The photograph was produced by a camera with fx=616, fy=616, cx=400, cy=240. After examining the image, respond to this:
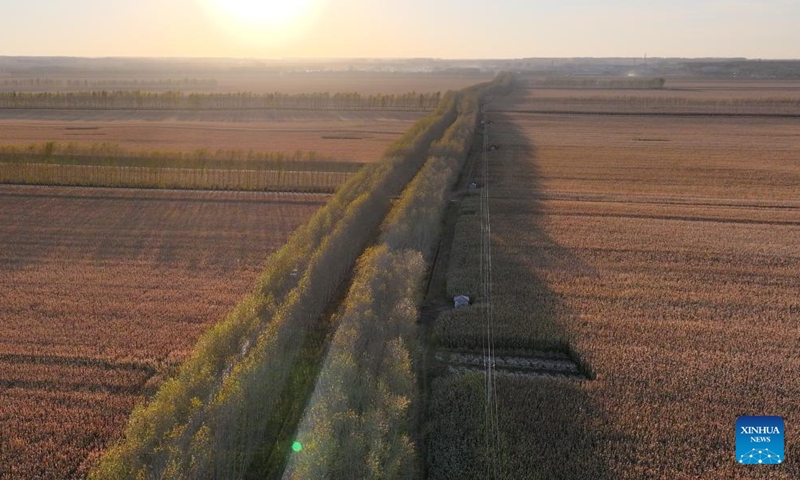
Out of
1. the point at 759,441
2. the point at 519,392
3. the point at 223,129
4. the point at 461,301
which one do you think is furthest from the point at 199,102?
the point at 759,441

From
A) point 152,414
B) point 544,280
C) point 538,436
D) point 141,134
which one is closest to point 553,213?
point 544,280

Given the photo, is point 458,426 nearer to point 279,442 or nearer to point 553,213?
point 279,442

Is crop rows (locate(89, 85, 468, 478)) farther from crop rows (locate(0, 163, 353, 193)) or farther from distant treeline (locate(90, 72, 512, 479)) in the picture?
crop rows (locate(0, 163, 353, 193))

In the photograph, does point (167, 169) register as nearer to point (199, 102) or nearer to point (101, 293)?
point (101, 293)

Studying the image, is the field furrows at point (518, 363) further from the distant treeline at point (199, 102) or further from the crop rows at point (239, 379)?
the distant treeline at point (199, 102)

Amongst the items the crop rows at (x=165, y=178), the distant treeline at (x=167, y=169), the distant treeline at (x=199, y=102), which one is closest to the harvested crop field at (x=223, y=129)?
the distant treeline at (x=199, y=102)

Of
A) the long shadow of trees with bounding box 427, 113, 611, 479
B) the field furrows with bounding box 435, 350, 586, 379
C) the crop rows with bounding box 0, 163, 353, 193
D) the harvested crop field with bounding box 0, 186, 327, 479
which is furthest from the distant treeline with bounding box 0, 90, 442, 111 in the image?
the field furrows with bounding box 435, 350, 586, 379
